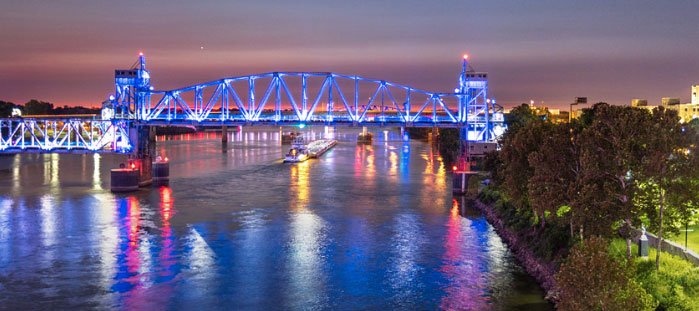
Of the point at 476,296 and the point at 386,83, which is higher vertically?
the point at 386,83

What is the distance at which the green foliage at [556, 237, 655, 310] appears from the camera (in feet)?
50.5

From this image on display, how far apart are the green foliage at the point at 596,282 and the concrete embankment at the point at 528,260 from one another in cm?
998

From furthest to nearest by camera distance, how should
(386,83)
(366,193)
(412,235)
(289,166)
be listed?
(289,166), (386,83), (366,193), (412,235)

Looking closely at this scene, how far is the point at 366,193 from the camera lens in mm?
60094

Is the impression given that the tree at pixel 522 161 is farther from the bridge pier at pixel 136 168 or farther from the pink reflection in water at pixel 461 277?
the bridge pier at pixel 136 168

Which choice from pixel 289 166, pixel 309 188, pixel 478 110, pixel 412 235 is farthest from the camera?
pixel 289 166

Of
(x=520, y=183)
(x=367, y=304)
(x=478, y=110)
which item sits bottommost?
(x=367, y=304)

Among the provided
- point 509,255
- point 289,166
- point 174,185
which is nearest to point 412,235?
point 509,255

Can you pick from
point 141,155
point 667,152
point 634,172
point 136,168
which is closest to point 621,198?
point 634,172

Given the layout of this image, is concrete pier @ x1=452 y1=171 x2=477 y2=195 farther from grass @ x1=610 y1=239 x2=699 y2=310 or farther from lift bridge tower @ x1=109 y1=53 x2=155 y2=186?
grass @ x1=610 y1=239 x2=699 y2=310

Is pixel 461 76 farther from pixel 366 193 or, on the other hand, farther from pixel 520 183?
pixel 520 183

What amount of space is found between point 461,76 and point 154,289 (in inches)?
2171

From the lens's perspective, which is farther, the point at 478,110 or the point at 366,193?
the point at 478,110

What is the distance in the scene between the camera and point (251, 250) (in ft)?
115
